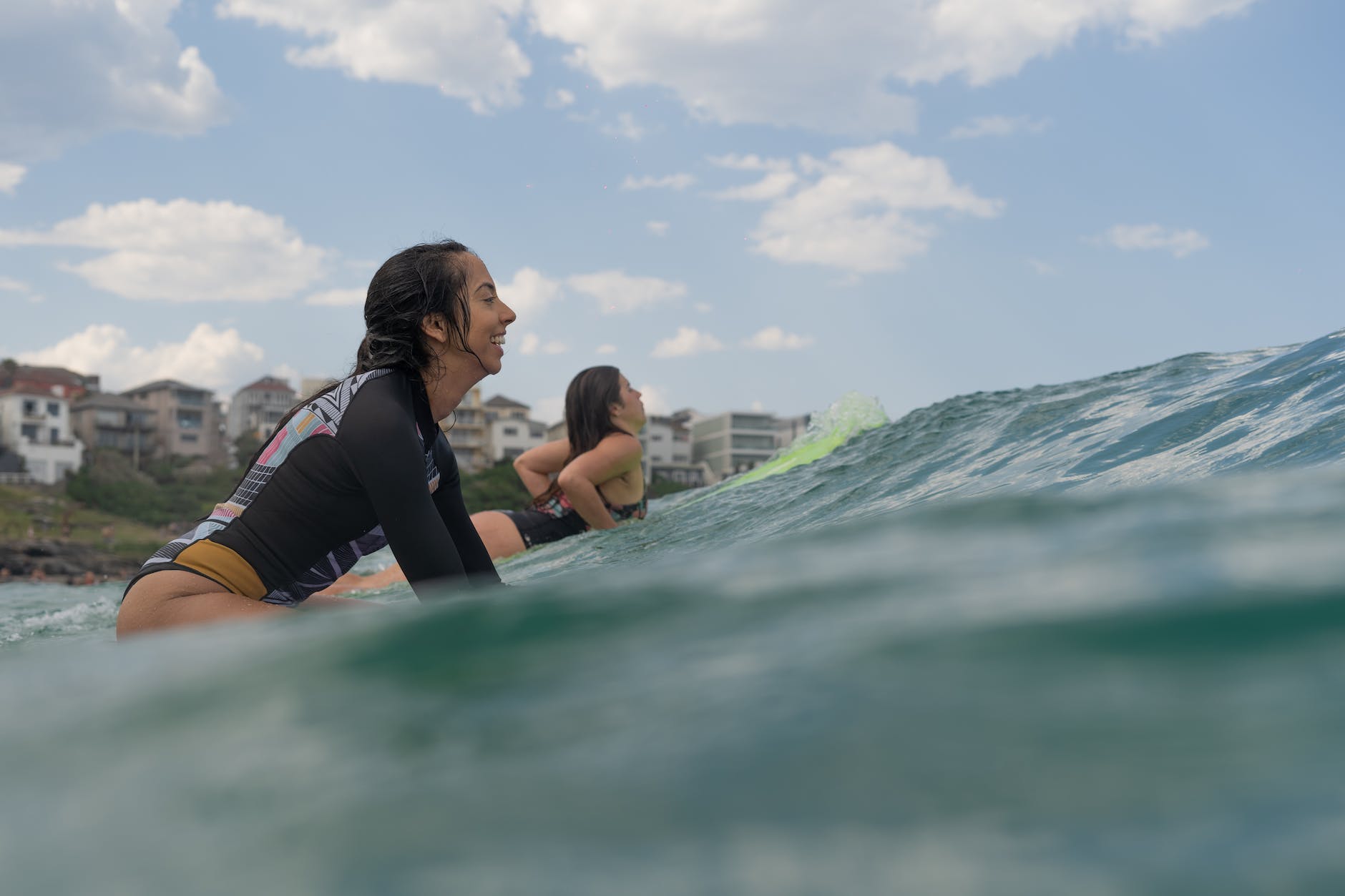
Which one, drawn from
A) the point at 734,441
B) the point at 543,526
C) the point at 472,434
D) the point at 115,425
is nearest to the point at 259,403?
the point at 115,425

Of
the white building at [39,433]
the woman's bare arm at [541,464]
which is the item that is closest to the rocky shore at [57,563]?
the white building at [39,433]

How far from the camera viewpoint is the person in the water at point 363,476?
2.52 m

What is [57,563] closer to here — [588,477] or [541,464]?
[541,464]

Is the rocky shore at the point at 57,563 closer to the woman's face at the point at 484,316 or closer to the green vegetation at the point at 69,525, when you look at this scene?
the green vegetation at the point at 69,525

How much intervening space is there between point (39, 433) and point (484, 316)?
56469 millimetres

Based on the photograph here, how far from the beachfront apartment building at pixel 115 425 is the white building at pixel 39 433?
1280mm

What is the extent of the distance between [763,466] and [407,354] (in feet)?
21.6

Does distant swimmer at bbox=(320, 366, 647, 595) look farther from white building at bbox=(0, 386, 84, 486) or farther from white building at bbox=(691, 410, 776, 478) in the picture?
white building at bbox=(691, 410, 776, 478)

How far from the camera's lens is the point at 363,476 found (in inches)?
99.0

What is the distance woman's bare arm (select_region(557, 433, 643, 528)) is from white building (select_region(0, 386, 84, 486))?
49.9 metres

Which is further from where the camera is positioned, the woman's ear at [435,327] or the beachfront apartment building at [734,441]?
the beachfront apartment building at [734,441]

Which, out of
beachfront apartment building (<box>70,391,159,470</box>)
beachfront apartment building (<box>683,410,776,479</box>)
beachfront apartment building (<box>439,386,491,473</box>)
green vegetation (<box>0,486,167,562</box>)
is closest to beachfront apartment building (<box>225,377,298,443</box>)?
beachfront apartment building (<box>70,391,159,470</box>)

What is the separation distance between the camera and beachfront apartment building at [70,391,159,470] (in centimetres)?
5309

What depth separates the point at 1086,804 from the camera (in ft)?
2.52
